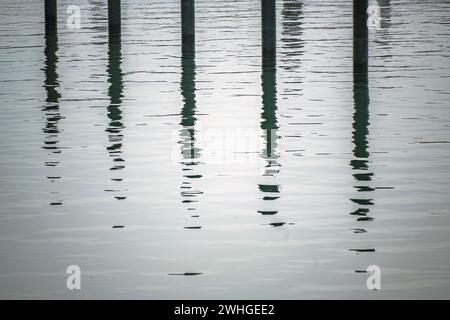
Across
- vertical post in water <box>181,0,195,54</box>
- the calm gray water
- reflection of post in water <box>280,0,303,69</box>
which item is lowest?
the calm gray water

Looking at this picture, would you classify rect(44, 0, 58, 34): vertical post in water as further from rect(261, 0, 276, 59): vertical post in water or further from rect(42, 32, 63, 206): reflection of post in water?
rect(261, 0, 276, 59): vertical post in water

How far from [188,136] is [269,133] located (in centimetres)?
127

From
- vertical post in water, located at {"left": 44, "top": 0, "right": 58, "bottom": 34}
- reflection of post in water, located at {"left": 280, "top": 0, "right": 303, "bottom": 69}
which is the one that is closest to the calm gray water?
reflection of post in water, located at {"left": 280, "top": 0, "right": 303, "bottom": 69}

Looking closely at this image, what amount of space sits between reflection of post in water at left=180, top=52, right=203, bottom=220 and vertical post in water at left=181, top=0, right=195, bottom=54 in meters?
2.15

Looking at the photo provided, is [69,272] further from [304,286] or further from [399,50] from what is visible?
[399,50]

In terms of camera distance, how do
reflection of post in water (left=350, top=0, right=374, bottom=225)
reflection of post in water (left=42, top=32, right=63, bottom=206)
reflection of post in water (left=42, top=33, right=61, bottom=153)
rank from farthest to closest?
reflection of post in water (left=42, top=33, right=61, bottom=153) < reflection of post in water (left=42, top=32, right=63, bottom=206) < reflection of post in water (left=350, top=0, right=374, bottom=225)

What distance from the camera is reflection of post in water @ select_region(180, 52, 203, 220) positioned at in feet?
56.7

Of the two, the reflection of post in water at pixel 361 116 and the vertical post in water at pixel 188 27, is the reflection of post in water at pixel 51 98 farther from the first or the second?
the reflection of post in water at pixel 361 116

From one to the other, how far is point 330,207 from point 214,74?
1625cm

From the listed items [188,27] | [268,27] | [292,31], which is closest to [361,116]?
[268,27]

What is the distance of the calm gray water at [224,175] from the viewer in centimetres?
1311

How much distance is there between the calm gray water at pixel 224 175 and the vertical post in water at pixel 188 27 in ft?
1.69

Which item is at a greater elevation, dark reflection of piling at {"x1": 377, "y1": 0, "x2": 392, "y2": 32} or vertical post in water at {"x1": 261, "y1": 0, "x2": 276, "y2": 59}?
vertical post in water at {"x1": 261, "y1": 0, "x2": 276, "y2": 59}

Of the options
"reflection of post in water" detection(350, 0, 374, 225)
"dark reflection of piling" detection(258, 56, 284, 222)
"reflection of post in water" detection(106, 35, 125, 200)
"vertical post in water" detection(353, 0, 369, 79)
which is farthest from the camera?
"vertical post in water" detection(353, 0, 369, 79)
